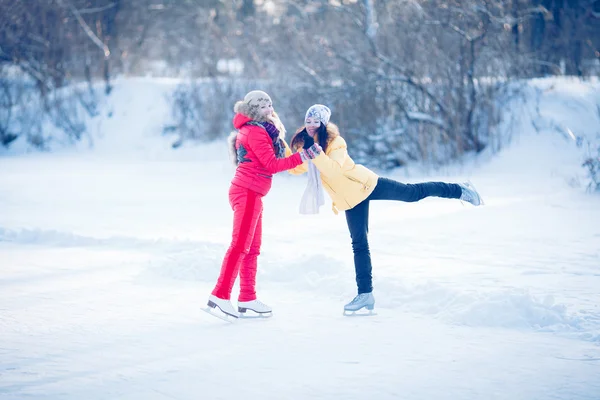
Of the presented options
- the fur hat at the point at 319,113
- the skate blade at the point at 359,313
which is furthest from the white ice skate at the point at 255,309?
the fur hat at the point at 319,113

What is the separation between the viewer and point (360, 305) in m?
5.93

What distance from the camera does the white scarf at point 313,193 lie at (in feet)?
19.2

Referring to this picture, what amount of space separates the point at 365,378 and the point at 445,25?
13.9 metres

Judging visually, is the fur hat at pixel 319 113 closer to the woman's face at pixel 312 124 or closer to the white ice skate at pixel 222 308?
the woman's face at pixel 312 124

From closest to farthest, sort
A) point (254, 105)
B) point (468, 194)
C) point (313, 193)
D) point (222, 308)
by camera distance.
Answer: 1. point (254, 105)
2. point (222, 308)
3. point (313, 193)
4. point (468, 194)

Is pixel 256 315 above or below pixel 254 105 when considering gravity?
below

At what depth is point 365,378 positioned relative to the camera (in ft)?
14.5

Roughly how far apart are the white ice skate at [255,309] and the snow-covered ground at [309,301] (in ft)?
0.28

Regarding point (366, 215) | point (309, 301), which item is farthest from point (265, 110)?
point (309, 301)

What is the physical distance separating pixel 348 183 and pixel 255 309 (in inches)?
50.0

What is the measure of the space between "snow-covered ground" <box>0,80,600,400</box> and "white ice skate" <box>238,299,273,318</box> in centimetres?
8

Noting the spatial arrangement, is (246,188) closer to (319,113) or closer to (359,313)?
(319,113)

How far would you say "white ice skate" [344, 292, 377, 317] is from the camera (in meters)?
5.93

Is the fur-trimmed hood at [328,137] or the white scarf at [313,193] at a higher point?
the fur-trimmed hood at [328,137]
